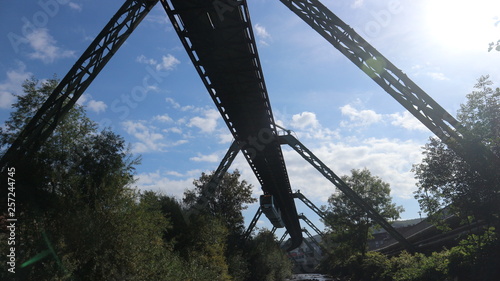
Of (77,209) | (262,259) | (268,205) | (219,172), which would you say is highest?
(219,172)

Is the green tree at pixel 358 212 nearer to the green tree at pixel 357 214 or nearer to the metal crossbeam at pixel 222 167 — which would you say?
the green tree at pixel 357 214

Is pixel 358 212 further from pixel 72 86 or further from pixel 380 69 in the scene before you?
pixel 72 86

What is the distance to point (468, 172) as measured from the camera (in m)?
12.8

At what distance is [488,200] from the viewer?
12.3 meters

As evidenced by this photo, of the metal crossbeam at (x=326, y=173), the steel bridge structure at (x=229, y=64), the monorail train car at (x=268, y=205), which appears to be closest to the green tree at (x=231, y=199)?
the monorail train car at (x=268, y=205)

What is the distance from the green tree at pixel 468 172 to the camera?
12380 millimetres

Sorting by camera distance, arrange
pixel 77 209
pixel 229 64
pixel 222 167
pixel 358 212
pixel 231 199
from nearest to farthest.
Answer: pixel 77 209 → pixel 229 64 → pixel 222 167 → pixel 231 199 → pixel 358 212

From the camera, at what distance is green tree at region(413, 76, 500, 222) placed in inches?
487

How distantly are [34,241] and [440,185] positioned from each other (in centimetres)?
1481

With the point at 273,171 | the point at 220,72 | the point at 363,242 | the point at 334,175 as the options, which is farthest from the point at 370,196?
the point at 220,72

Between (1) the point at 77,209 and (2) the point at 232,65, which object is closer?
(1) the point at 77,209

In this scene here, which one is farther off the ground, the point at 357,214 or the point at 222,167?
the point at 222,167

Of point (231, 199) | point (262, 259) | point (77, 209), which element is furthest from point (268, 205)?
point (77, 209)

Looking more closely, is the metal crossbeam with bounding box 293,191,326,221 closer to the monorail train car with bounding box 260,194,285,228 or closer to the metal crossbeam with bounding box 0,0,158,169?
the monorail train car with bounding box 260,194,285,228
